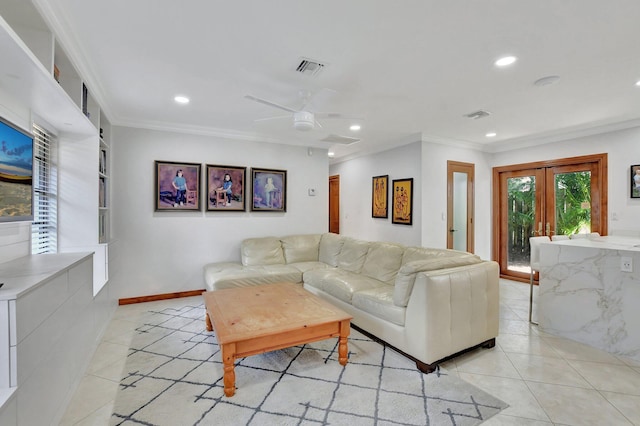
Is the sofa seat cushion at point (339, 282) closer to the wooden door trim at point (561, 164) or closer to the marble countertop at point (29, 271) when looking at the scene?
the marble countertop at point (29, 271)

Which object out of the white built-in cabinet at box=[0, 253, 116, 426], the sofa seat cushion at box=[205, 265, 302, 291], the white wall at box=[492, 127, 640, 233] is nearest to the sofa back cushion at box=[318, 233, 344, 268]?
the sofa seat cushion at box=[205, 265, 302, 291]

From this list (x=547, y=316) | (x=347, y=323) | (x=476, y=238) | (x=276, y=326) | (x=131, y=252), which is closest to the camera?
(x=276, y=326)

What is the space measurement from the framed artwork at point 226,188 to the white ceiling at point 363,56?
87 centimetres

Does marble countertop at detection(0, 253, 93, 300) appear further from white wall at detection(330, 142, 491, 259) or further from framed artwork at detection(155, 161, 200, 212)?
white wall at detection(330, 142, 491, 259)

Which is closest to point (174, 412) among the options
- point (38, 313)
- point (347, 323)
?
point (38, 313)

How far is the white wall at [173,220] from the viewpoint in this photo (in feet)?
13.4

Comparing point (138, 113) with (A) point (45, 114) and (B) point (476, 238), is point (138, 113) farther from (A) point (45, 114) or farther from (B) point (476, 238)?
(B) point (476, 238)

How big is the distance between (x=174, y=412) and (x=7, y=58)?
2.22 meters

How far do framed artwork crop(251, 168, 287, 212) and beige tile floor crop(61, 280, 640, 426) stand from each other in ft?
8.07

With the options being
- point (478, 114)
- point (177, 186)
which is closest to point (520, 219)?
point (478, 114)

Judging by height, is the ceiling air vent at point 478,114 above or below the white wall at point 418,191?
above

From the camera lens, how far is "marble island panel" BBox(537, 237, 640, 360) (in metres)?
2.65

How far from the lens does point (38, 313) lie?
1.57 m

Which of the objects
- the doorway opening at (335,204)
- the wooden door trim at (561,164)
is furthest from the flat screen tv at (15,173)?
the wooden door trim at (561,164)
